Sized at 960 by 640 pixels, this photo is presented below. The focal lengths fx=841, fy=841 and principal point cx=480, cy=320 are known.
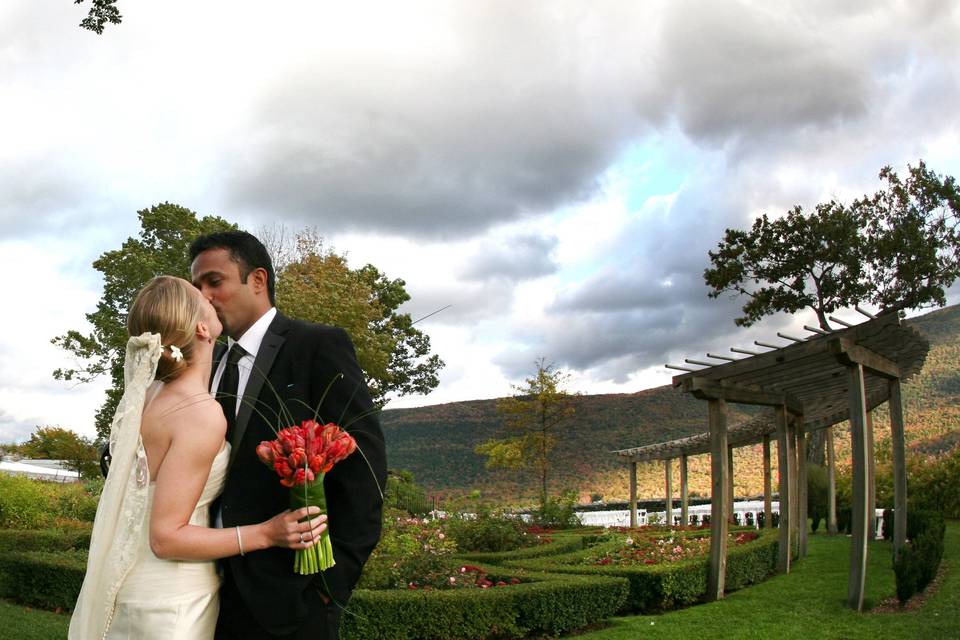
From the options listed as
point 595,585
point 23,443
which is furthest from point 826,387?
point 23,443

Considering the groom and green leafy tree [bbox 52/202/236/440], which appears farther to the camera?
green leafy tree [bbox 52/202/236/440]

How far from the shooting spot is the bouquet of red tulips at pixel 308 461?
7.20 ft

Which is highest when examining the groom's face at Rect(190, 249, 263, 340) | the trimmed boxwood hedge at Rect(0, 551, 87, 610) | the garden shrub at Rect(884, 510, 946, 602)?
the groom's face at Rect(190, 249, 263, 340)

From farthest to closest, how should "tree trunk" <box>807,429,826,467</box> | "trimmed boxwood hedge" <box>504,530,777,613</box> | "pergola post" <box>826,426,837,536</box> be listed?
"tree trunk" <box>807,429,826,467</box> → "pergola post" <box>826,426,837,536</box> → "trimmed boxwood hedge" <box>504,530,777,613</box>

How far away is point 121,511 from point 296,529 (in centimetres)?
55

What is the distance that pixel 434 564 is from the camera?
30.8ft

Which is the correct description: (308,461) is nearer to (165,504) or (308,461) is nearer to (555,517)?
(165,504)

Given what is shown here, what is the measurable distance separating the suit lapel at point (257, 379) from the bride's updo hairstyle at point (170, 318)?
19cm

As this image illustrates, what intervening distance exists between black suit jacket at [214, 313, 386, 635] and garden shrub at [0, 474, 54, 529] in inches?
639

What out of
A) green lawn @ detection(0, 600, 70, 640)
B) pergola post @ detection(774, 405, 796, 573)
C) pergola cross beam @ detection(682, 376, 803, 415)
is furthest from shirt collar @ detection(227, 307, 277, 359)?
pergola post @ detection(774, 405, 796, 573)

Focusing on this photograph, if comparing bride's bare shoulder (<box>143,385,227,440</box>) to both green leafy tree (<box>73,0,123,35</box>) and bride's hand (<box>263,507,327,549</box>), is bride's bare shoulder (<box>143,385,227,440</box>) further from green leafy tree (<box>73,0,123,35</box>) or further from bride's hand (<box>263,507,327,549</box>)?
green leafy tree (<box>73,0,123,35</box>)

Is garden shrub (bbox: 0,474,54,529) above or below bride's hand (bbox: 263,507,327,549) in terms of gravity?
below

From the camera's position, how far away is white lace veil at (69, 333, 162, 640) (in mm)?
2355

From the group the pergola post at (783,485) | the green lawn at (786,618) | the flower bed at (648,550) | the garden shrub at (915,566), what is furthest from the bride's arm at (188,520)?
the pergola post at (783,485)
